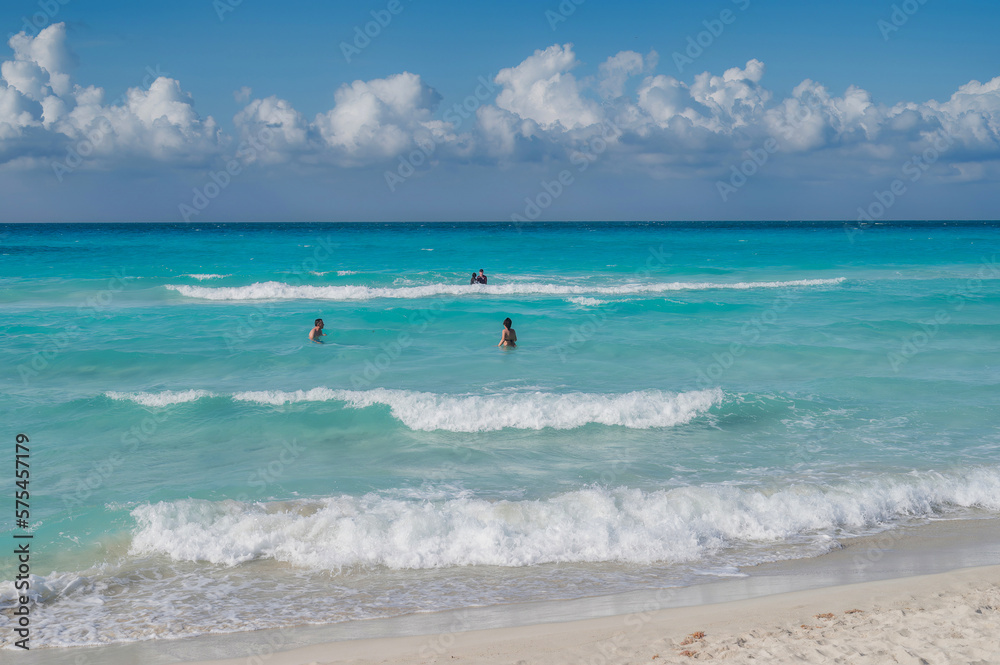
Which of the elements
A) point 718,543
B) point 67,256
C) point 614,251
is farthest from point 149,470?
point 614,251

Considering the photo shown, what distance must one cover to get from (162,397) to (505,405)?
258 inches

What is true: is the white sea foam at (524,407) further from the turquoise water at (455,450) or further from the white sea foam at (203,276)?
the white sea foam at (203,276)

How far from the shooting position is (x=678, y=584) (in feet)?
20.5

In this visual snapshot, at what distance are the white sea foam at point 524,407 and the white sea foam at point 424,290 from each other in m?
16.3

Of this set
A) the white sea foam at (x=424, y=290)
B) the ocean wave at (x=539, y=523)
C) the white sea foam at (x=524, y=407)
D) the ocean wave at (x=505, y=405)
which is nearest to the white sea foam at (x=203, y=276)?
the white sea foam at (x=424, y=290)

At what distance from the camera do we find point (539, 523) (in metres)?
7.34

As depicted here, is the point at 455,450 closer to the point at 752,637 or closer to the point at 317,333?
the point at 752,637

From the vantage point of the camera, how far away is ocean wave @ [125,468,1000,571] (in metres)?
6.82

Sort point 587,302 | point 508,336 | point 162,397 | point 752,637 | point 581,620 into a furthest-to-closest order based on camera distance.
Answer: point 587,302
point 508,336
point 162,397
point 581,620
point 752,637

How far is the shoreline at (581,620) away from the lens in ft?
16.7

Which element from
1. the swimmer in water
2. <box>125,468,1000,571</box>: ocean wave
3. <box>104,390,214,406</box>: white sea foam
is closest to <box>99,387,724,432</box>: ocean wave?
<box>104,390,214,406</box>: white sea foam

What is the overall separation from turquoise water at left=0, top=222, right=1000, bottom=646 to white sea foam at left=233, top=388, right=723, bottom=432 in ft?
0.17

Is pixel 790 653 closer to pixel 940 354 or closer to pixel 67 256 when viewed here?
pixel 940 354

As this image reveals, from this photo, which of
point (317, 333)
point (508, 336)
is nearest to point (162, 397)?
point (317, 333)
